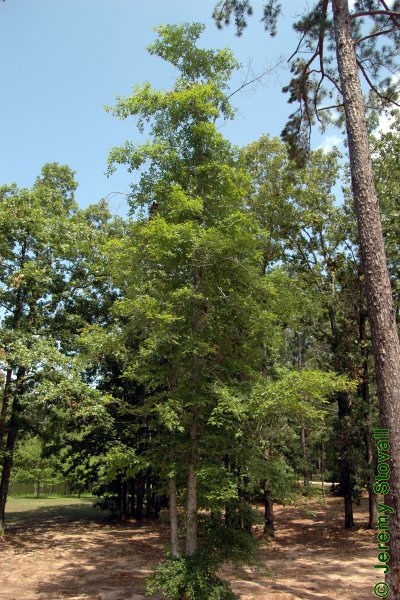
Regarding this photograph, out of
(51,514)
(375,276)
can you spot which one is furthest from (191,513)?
(51,514)

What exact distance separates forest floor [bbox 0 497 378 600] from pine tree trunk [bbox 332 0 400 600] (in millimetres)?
2162

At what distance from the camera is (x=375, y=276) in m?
6.09

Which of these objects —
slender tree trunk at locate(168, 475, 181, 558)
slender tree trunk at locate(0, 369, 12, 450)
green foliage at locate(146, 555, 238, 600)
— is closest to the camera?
green foliage at locate(146, 555, 238, 600)

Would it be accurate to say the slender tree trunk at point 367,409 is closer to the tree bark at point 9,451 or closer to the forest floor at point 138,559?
the forest floor at point 138,559

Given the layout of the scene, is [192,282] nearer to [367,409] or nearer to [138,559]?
[138,559]

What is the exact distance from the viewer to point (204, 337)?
24.3 ft

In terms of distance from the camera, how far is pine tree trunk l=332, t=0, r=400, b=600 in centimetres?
541

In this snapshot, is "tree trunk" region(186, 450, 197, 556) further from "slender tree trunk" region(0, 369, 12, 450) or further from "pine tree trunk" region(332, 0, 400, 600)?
"slender tree trunk" region(0, 369, 12, 450)

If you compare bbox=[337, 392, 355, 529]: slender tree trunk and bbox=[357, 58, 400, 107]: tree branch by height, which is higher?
bbox=[357, 58, 400, 107]: tree branch

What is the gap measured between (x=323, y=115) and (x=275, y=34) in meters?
1.93

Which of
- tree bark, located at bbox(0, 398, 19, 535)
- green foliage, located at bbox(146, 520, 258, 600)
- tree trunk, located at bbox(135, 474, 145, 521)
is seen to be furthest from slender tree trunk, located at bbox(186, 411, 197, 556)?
tree trunk, located at bbox(135, 474, 145, 521)

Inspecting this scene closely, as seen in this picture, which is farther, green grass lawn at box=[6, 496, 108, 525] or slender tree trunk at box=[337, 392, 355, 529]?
green grass lawn at box=[6, 496, 108, 525]

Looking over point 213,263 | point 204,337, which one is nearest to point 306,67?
point 213,263

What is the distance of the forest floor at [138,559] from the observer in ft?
28.6
